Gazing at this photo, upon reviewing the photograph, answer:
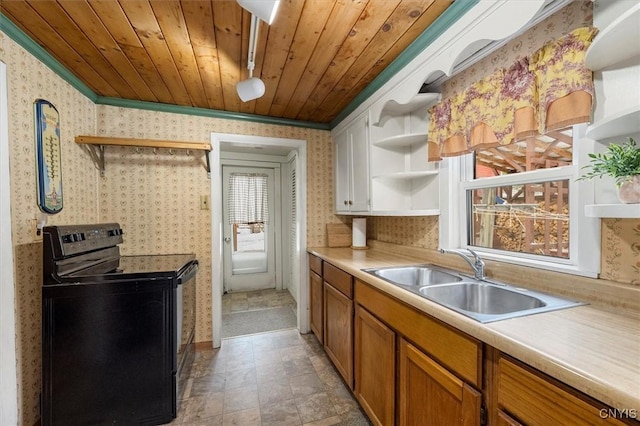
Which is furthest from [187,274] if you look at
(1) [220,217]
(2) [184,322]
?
(1) [220,217]

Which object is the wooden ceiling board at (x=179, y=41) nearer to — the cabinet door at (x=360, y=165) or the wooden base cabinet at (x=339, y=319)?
the cabinet door at (x=360, y=165)

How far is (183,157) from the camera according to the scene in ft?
8.11

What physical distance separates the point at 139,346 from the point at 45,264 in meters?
0.67

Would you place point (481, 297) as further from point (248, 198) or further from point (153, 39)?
point (248, 198)

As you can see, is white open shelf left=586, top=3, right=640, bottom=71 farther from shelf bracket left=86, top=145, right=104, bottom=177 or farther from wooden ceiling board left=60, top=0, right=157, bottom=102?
shelf bracket left=86, top=145, right=104, bottom=177

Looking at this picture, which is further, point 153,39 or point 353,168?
point 353,168

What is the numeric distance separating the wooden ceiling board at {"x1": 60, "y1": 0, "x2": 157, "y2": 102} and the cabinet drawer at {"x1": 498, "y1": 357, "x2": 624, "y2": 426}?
2.23 meters

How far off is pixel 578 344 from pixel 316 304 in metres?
2.05

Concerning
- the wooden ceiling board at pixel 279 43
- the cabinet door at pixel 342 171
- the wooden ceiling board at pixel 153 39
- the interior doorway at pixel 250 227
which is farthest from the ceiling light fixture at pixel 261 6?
the interior doorway at pixel 250 227

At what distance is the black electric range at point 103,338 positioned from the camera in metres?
1.49

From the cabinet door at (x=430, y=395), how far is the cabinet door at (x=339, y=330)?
57 centimetres

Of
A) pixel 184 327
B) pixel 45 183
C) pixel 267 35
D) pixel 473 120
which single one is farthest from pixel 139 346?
pixel 473 120

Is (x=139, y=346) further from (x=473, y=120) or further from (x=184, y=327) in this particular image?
(x=473, y=120)

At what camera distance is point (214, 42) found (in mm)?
1546
